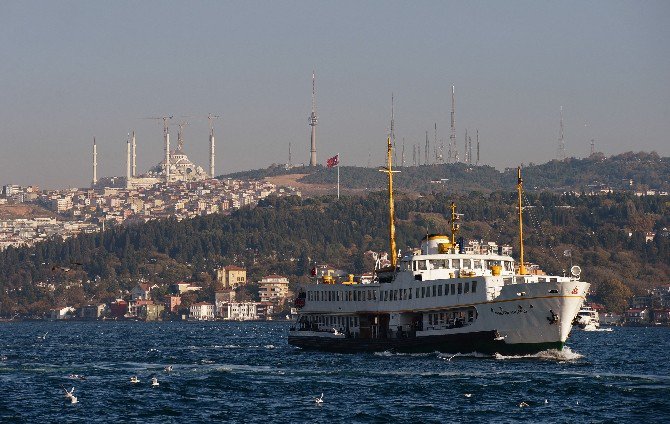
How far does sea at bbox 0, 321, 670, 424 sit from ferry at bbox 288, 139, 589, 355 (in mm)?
1343

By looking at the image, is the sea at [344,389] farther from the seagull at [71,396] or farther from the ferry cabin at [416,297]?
the ferry cabin at [416,297]

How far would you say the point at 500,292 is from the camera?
89.7 m

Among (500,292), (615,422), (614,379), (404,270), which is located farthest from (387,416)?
(404,270)

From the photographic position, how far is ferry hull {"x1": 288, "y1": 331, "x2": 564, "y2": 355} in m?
90.0

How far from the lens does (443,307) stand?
94.0 m

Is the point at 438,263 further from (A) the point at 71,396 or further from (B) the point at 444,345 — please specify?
(A) the point at 71,396

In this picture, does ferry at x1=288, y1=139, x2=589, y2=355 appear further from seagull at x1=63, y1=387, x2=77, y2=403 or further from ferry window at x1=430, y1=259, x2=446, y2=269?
seagull at x1=63, y1=387, x2=77, y2=403

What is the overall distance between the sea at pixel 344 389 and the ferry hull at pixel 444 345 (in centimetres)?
60

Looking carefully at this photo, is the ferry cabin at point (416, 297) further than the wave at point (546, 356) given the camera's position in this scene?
Yes

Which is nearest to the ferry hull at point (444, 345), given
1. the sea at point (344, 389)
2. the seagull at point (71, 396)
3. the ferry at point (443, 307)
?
the ferry at point (443, 307)

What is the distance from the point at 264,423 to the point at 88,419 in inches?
326

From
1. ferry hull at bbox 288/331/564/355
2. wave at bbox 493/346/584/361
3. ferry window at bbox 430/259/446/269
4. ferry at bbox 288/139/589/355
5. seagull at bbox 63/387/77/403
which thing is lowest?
seagull at bbox 63/387/77/403

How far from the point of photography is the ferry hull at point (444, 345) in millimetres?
90000

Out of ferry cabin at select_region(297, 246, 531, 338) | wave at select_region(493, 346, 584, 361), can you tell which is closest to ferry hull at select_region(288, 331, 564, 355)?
wave at select_region(493, 346, 584, 361)
